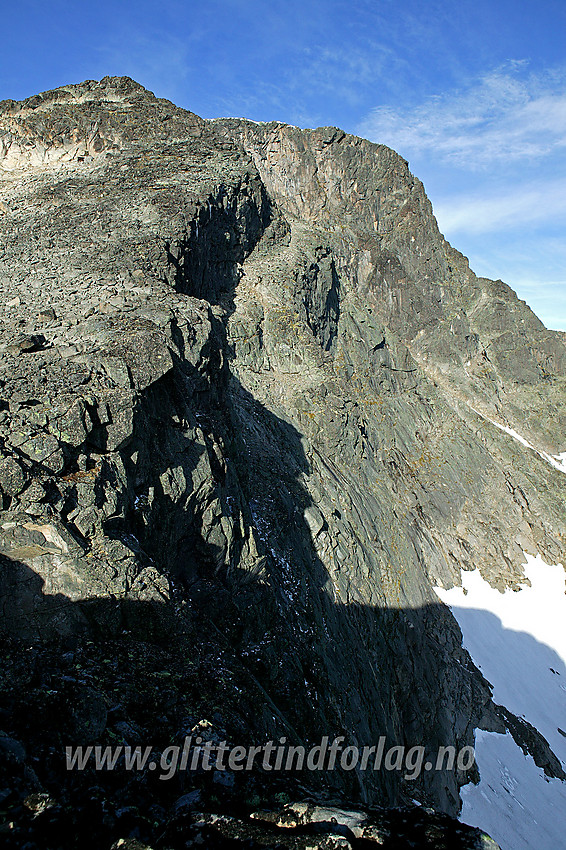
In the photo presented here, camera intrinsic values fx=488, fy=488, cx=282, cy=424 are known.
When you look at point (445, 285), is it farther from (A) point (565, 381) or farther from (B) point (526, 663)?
(B) point (526, 663)

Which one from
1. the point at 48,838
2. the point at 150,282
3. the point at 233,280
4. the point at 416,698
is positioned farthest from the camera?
the point at 233,280

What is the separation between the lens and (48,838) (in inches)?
Result: 182

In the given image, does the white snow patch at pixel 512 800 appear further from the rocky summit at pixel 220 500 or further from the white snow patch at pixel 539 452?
the white snow patch at pixel 539 452

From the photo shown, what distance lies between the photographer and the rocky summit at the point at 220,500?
6.50m

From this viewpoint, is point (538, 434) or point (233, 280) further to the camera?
point (538, 434)

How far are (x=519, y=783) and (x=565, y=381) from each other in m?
57.2

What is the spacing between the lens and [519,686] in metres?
38.1

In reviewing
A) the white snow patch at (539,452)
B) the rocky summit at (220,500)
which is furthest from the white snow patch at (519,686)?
the white snow patch at (539,452)

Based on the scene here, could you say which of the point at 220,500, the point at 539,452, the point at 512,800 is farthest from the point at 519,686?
the point at 220,500

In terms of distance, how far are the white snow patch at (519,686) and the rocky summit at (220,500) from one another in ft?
4.72

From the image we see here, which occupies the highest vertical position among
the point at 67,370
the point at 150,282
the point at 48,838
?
the point at 150,282

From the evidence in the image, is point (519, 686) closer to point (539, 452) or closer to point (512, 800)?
point (512, 800)

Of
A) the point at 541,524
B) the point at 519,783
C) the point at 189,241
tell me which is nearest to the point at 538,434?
the point at 541,524

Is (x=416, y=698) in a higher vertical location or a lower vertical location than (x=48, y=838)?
lower
